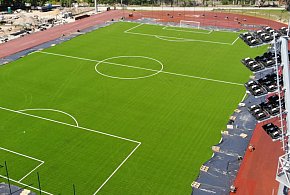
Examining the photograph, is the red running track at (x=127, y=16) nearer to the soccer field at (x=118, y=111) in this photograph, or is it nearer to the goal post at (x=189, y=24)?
the goal post at (x=189, y=24)

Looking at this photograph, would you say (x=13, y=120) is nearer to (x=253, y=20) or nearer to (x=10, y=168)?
(x=10, y=168)

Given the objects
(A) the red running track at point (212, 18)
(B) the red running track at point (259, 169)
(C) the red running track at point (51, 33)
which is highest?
(A) the red running track at point (212, 18)

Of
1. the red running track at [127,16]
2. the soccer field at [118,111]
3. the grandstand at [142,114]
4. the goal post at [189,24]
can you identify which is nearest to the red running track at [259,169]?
the grandstand at [142,114]

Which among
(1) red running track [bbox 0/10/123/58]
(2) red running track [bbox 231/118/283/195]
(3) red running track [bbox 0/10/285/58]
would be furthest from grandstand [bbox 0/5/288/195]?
(3) red running track [bbox 0/10/285/58]

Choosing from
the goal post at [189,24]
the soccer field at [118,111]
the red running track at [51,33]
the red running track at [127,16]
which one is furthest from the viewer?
the goal post at [189,24]

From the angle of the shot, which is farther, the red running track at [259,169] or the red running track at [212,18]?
the red running track at [212,18]

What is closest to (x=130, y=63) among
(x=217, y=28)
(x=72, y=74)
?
(x=72, y=74)
